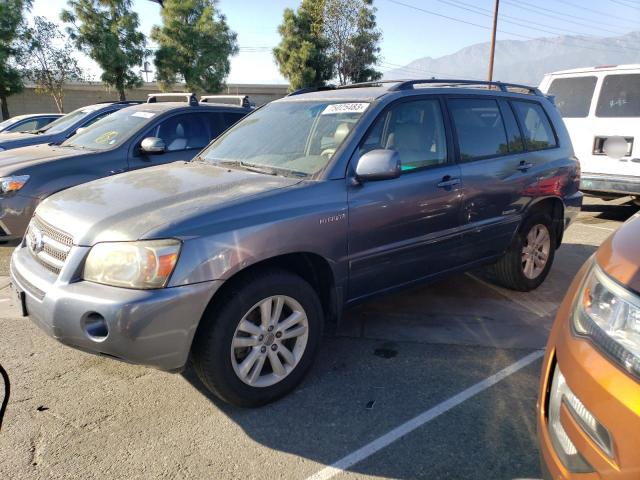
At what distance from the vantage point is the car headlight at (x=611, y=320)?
59.8 inches

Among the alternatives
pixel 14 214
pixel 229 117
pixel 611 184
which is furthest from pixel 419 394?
pixel 611 184

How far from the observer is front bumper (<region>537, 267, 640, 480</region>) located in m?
1.42

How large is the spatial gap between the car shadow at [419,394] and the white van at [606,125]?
3677mm

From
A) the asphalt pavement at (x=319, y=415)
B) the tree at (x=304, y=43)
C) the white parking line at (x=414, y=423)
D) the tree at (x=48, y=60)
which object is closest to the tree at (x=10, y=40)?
the tree at (x=48, y=60)

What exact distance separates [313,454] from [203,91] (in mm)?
27977

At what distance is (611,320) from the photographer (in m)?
1.62

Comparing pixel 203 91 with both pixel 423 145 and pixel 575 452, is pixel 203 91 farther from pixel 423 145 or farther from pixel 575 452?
pixel 575 452

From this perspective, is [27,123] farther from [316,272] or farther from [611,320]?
[611,320]

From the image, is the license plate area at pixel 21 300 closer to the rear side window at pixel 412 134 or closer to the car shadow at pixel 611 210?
the rear side window at pixel 412 134

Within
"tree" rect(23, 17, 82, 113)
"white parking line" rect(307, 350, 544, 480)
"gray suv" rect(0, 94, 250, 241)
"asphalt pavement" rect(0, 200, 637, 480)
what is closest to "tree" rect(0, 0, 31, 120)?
"tree" rect(23, 17, 82, 113)

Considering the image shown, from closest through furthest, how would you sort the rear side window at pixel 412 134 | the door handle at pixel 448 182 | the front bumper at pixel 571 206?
1. the rear side window at pixel 412 134
2. the door handle at pixel 448 182
3. the front bumper at pixel 571 206

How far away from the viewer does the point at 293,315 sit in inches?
116

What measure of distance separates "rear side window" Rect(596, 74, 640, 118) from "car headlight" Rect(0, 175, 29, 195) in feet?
25.4

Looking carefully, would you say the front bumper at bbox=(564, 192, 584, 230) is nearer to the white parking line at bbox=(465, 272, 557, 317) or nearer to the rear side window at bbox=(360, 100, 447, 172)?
the white parking line at bbox=(465, 272, 557, 317)
